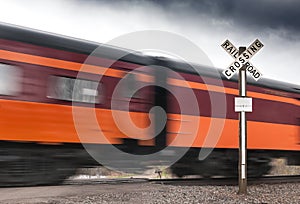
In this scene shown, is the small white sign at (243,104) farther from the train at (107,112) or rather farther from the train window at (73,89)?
the train window at (73,89)

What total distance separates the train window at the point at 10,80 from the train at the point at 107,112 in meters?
0.02

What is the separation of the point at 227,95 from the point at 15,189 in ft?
26.6

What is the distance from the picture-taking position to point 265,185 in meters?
11.6

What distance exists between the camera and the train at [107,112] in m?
9.27

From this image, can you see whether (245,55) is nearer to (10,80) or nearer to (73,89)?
(73,89)

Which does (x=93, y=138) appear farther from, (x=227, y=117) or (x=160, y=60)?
(x=227, y=117)

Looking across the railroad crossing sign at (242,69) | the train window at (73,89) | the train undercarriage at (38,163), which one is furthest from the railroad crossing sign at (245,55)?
the train undercarriage at (38,163)

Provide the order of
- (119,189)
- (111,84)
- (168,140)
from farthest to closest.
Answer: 1. (168,140)
2. (111,84)
3. (119,189)

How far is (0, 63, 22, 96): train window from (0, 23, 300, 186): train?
22mm

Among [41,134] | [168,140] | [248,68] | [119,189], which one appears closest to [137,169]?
[168,140]

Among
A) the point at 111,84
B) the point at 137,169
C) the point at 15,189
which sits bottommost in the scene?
the point at 15,189

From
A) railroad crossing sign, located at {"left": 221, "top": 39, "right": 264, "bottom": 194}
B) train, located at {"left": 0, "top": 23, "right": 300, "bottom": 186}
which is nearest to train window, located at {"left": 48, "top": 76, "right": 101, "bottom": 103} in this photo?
train, located at {"left": 0, "top": 23, "right": 300, "bottom": 186}

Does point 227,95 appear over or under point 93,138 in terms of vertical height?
over

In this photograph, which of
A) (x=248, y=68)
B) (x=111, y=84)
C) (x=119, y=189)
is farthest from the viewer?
(x=111, y=84)
